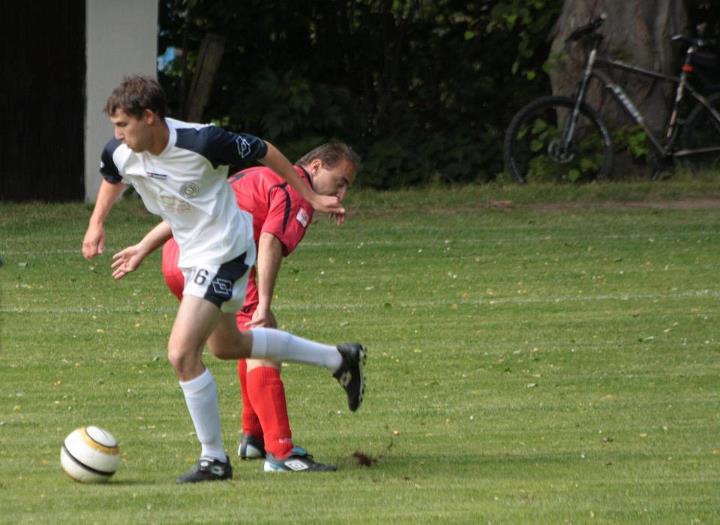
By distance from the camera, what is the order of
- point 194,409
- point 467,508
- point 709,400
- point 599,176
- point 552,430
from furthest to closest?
point 599,176 < point 709,400 < point 552,430 < point 194,409 < point 467,508

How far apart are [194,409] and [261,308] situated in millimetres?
605

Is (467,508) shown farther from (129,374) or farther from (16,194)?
(16,194)

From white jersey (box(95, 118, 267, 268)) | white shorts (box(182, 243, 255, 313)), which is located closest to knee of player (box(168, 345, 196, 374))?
white shorts (box(182, 243, 255, 313))

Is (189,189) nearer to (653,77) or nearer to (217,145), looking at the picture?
(217,145)

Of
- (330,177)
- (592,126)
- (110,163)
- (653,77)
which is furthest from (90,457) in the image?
(653,77)

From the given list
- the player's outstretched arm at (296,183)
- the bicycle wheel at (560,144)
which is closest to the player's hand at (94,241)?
the player's outstretched arm at (296,183)

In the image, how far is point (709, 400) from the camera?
9.12m

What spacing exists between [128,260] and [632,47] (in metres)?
→ 13.1

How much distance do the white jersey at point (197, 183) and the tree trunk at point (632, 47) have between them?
12887 millimetres

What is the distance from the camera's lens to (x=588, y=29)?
18859 millimetres

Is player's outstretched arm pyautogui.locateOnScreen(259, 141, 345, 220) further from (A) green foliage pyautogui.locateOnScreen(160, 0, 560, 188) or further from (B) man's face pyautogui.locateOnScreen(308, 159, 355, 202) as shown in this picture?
(A) green foliage pyautogui.locateOnScreen(160, 0, 560, 188)

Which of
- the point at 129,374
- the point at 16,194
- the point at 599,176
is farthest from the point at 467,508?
the point at 16,194

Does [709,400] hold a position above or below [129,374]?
above

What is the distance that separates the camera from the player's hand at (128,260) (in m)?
7.16
